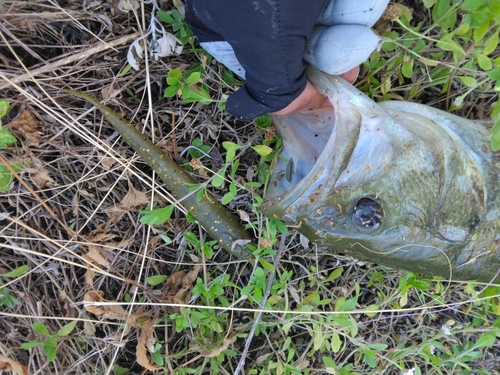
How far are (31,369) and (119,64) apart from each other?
2.08 metres

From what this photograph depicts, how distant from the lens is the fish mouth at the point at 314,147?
65.8 inches

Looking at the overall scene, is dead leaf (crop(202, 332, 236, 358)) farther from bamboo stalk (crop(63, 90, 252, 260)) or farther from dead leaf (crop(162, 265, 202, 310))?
bamboo stalk (crop(63, 90, 252, 260))

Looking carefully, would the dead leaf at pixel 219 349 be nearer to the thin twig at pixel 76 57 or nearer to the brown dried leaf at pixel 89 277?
the brown dried leaf at pixel 89 277

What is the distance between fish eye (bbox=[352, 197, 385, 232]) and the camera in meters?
1.65

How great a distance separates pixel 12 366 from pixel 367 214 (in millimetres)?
2208

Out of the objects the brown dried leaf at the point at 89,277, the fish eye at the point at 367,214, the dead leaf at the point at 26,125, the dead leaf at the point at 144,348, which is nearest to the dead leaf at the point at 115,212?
the brown dried leaf at the point at 89,277

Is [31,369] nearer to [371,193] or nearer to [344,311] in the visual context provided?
[344,311]

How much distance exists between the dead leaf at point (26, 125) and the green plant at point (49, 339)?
1102mm

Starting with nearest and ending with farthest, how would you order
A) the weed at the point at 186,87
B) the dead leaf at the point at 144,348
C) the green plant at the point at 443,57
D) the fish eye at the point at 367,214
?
1. the fish eye at the point at 367,214
2. the green plant at the point at 443,57
3. the weed at the point at 186,87
4. the dead leaf at the point at 144,348

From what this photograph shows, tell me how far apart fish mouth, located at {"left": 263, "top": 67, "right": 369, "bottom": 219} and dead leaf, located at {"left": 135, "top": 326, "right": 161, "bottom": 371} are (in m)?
1.23

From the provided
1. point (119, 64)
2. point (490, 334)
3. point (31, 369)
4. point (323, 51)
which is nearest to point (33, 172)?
point (119, 64)

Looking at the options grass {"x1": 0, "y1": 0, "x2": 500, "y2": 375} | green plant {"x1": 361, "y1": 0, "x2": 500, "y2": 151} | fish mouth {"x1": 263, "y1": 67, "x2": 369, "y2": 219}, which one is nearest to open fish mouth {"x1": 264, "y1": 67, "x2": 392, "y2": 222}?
fish mouth {"x1": 263, "y1": 67, "x2": 369, "y2": 219}

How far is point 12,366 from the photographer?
93.8 inches

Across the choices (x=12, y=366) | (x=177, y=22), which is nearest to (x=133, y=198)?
(x=177, y=22)
